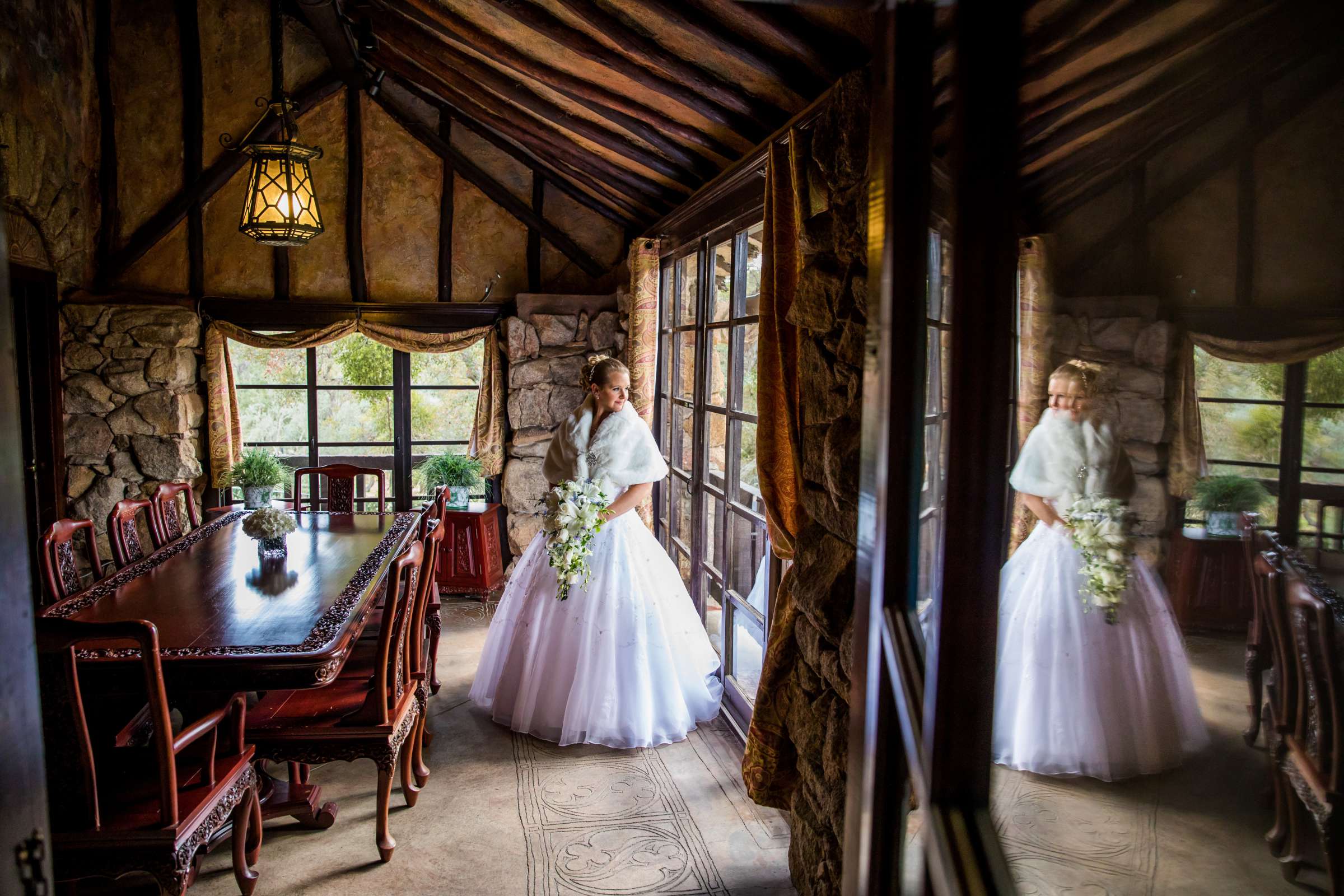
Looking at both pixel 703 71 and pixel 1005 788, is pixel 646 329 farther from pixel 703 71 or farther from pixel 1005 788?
pixel 1005 788

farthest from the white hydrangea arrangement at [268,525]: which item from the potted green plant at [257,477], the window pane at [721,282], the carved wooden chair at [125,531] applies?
the window pane at [721,282]

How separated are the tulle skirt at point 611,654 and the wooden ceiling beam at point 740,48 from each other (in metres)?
2.09

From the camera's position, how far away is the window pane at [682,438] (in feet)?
14.5

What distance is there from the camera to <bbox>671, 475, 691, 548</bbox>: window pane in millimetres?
4461

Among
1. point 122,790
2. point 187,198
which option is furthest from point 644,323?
point 122,790

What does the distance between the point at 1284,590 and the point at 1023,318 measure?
39 cm

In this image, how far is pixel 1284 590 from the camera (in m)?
0.32

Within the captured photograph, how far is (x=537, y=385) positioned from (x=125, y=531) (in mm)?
2691

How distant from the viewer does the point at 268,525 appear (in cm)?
363

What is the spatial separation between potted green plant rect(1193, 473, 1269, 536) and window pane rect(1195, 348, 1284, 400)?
0.11 feet

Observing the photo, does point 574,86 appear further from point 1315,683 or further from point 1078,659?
point 1315,683

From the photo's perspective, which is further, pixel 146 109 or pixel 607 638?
pixel 146 109

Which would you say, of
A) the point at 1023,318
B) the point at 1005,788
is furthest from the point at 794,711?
the point at 1023,318

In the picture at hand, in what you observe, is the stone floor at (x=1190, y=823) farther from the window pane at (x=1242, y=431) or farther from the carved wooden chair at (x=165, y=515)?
the carved wooden chair at (x=165, y=515)
